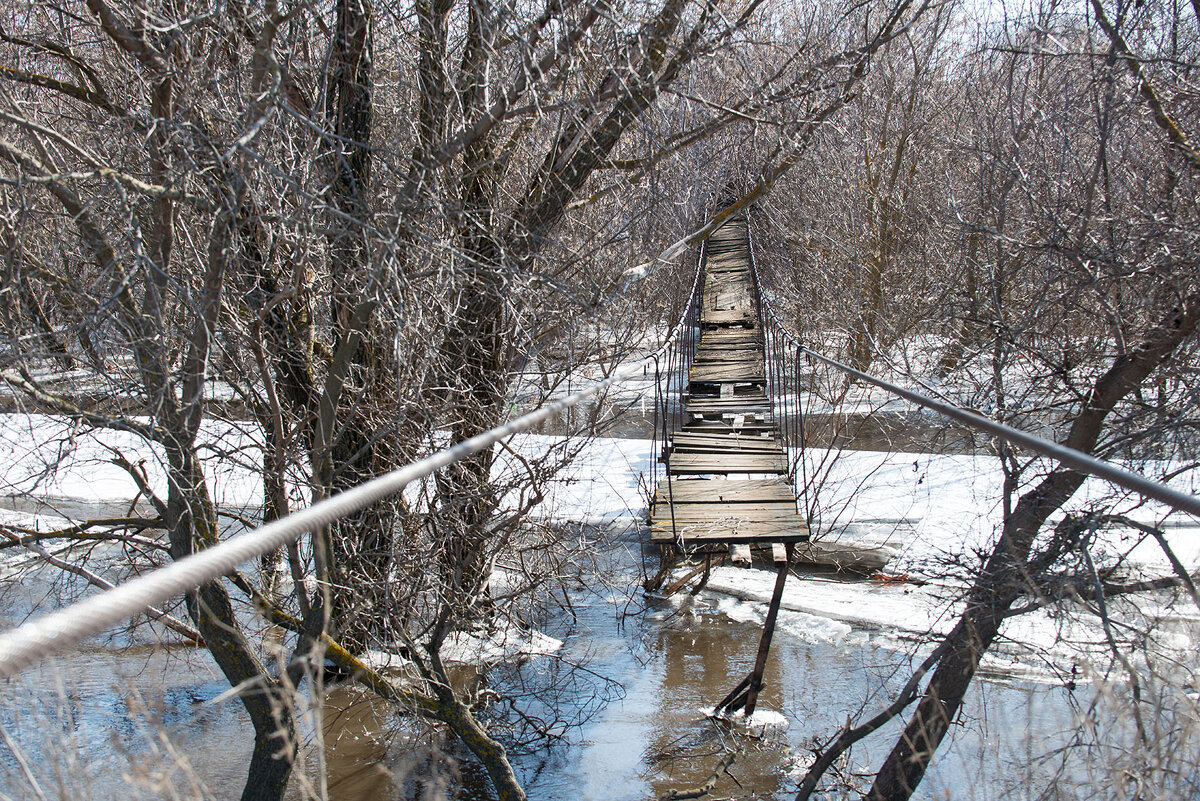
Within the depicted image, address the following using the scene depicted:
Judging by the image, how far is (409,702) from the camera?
3.75m

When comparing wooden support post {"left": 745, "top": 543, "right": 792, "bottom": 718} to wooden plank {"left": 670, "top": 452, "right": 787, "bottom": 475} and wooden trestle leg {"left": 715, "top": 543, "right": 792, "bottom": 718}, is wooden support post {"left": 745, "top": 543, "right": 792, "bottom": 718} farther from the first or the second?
wooden plank {"left": 670, "top": 452, "right": 787, "bottom": 475}

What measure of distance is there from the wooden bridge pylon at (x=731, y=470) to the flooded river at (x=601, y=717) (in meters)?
0.35

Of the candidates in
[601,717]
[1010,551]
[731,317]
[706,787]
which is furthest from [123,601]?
[731,317]

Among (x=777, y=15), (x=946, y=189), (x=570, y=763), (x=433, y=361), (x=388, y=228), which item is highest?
(x=777, y=15)

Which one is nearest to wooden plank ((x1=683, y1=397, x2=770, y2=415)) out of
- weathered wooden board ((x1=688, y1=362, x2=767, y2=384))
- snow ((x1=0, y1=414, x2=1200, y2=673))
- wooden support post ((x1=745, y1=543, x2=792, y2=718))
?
weathered wooden board ((x1=688, y1=362, x2=767, y2=384))

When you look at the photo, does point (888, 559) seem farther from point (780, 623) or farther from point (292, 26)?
point (292, 26)

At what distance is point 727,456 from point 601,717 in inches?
63.2

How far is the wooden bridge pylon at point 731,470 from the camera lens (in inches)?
162

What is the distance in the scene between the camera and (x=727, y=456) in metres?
5.18

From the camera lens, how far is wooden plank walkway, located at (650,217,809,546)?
4.10m

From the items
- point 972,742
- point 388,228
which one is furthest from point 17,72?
point 972,742

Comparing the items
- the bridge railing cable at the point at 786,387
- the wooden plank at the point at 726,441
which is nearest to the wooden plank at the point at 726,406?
the bridge railing cable at the point at 786,387

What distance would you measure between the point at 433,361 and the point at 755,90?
1928 millimetres

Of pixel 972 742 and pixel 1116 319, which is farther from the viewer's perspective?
pixel 972 742
